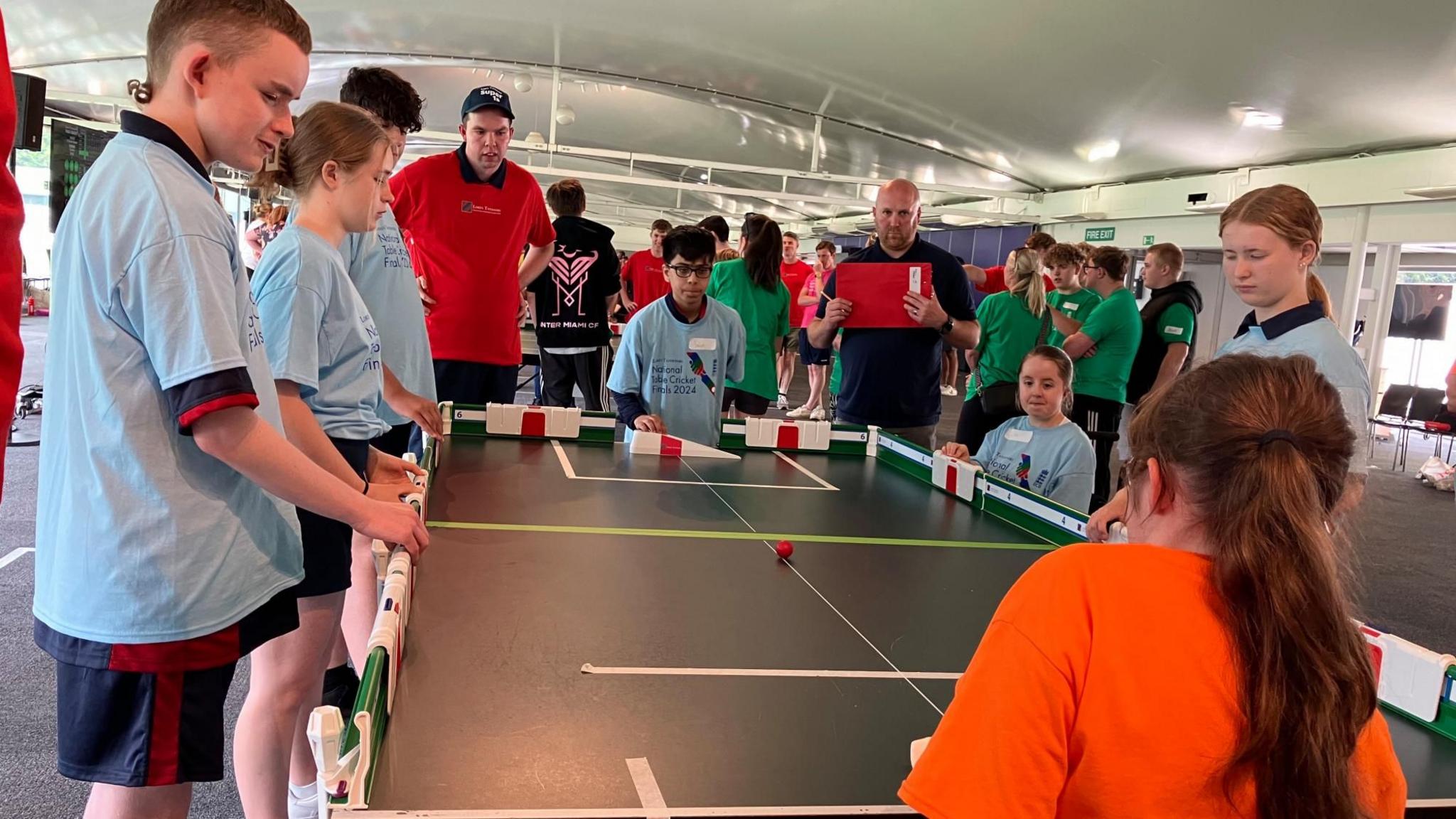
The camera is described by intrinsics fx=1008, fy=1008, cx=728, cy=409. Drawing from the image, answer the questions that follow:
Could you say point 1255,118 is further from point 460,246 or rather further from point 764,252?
point 460,246

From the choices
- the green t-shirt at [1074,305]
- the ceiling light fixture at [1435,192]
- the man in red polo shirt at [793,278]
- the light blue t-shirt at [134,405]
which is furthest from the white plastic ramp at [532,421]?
the ceiling light fixture at [1435,192]

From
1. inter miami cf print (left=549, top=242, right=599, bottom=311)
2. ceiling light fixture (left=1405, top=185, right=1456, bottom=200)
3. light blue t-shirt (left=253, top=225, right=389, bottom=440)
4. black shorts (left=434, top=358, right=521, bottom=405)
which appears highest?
ceiling light fixture (left=1405, top=185, right=1456, bottom=200)

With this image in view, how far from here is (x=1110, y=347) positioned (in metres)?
4.98

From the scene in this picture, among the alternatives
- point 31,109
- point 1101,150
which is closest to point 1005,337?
point 31,109

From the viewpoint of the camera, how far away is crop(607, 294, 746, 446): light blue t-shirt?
3535 millimetres

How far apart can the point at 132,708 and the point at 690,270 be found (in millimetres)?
2417

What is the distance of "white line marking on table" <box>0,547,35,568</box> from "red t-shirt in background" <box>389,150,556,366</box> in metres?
1.85

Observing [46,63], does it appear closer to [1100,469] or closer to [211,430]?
[1100,469]

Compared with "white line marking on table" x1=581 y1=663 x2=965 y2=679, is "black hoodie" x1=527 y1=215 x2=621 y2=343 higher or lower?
higher

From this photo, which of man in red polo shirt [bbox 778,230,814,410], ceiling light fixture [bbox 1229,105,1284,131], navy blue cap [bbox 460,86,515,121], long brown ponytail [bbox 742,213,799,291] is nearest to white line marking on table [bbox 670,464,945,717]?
navy blue cap [bbox 460,86,515,121]

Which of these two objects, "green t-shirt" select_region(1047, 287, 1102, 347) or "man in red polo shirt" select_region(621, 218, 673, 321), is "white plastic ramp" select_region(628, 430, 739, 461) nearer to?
"green t-shirt" select_region(1047, 287, 1102, 347)

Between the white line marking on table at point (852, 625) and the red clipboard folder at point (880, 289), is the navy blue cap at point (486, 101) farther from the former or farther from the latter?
the white line marking on table at point (852, 625)

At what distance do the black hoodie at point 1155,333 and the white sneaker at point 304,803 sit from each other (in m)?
4.30

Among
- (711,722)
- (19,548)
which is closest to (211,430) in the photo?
Answer: (711,722)
